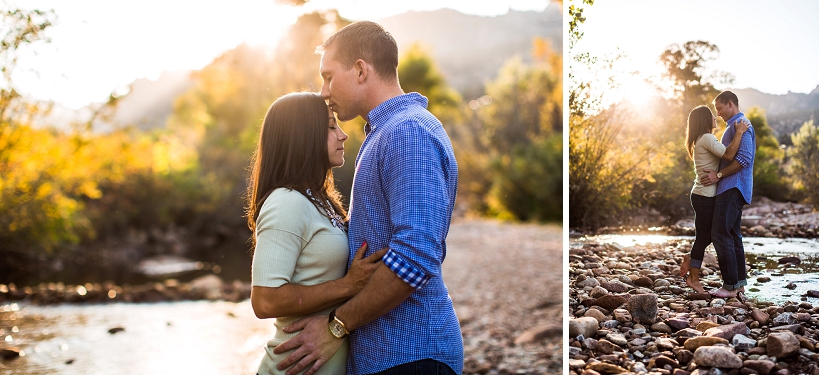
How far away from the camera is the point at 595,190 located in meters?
2.44

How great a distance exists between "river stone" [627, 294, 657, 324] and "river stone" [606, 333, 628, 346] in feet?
0.25

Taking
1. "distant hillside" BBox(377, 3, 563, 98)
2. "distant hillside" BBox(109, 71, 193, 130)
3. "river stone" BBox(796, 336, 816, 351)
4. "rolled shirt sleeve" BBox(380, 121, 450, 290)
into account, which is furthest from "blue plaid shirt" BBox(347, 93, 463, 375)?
"distant hillside" BBox(377, 3, 563, 98)

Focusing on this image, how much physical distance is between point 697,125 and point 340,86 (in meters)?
1.35

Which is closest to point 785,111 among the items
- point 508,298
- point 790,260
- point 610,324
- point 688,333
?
point 790,260

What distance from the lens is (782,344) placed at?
2033 millimetres

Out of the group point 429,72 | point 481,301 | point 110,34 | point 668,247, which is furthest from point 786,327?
point 429,72

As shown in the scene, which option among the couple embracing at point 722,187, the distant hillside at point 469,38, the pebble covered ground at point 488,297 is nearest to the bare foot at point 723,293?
the couple embracing at point 722,187

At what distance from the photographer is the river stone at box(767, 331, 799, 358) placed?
2.04m

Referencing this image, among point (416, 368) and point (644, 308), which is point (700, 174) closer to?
point (644, 308)

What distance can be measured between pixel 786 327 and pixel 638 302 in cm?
45

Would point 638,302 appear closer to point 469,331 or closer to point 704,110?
point 704,110

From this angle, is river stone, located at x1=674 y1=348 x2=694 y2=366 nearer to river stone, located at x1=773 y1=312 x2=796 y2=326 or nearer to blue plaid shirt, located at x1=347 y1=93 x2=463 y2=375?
river stone, located at x1=773 y1=312 x2=796 y2=326

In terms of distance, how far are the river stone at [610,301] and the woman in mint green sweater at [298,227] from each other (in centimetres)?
115

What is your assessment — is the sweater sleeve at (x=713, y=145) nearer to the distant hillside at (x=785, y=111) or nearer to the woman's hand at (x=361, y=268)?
the distant hillside at (x=785, y=111)
